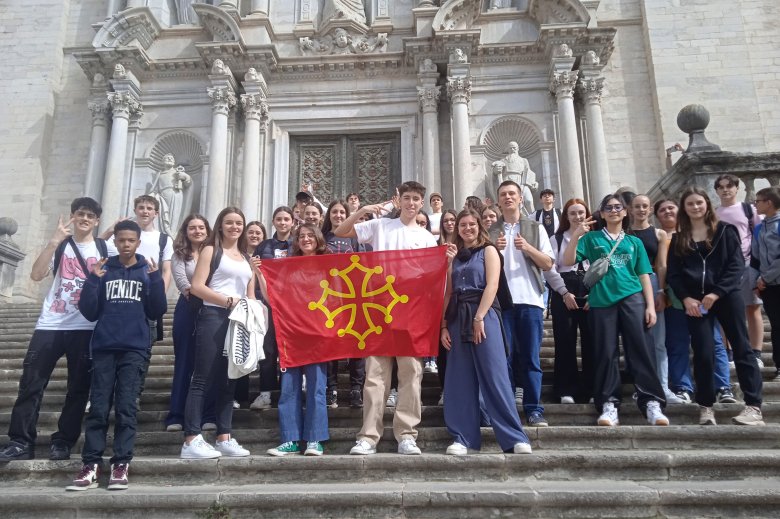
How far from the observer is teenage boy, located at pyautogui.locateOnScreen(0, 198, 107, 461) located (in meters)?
4.74

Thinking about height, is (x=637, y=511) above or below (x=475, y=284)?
below

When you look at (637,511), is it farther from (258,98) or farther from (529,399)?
(258,98)

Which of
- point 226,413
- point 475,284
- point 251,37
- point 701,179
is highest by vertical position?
point 251,37

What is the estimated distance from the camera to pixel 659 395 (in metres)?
4.91

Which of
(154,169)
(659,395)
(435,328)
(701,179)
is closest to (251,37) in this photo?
(154,169)

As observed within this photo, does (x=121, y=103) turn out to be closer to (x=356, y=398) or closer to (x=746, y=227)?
(x=356, y=398)

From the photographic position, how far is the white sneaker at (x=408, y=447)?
4453mm

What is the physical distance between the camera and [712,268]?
16.7ft

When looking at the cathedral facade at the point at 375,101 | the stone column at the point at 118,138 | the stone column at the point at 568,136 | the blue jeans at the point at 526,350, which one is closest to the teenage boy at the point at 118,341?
the blue jeans at the point at 526,350

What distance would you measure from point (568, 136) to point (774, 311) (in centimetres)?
818

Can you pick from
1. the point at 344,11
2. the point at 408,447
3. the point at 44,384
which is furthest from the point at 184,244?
the point at 344,11

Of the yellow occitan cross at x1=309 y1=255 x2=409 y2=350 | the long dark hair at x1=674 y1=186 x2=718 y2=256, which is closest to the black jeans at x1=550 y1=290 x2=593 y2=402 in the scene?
the long dark hair at x1=674 y1=186 x2=718 y2=256

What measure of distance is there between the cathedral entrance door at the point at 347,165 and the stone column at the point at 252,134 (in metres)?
1.06

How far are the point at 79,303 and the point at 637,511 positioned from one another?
4586 mm
